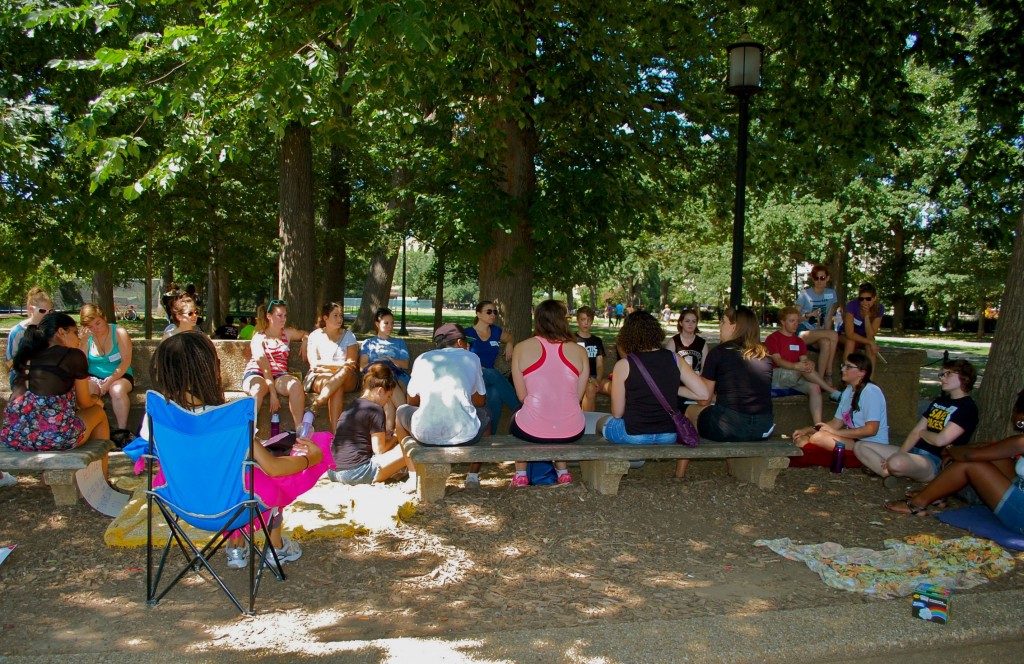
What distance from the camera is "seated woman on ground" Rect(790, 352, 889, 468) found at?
21.5 ft

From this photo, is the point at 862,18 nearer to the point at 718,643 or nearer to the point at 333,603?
the point at 718,643

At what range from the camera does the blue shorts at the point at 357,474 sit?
6180 millimetres

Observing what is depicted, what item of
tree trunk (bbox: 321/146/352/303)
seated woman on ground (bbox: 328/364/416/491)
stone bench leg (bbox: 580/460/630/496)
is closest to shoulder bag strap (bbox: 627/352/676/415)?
stone bench leg (bbox: 580/460/630/496)

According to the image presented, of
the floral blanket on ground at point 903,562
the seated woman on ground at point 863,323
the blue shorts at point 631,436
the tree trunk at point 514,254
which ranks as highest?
the tree trunk at point 514,254

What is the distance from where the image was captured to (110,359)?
7.28m

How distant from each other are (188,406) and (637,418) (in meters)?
3.25

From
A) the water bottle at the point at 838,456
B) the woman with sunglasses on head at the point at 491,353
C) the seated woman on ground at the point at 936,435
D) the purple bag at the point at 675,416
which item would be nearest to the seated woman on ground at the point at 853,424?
the water bottle at the point at 838,456

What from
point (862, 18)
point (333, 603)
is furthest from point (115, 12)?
point (862, 18)

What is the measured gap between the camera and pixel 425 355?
5.96 metres

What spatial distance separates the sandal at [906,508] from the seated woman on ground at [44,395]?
19.8 ft

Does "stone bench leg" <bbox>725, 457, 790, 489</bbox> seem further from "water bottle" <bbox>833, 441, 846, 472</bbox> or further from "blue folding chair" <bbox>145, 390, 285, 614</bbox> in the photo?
"blue folding chair" <bbox>145, 390, 285, 614</bbox>

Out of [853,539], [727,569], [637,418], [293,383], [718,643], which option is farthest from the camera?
[293,383]

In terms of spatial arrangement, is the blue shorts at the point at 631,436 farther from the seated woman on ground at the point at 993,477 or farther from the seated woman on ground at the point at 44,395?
the seated woman on ground at the point at 44,395

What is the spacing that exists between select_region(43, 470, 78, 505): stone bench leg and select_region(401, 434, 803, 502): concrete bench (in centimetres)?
235
